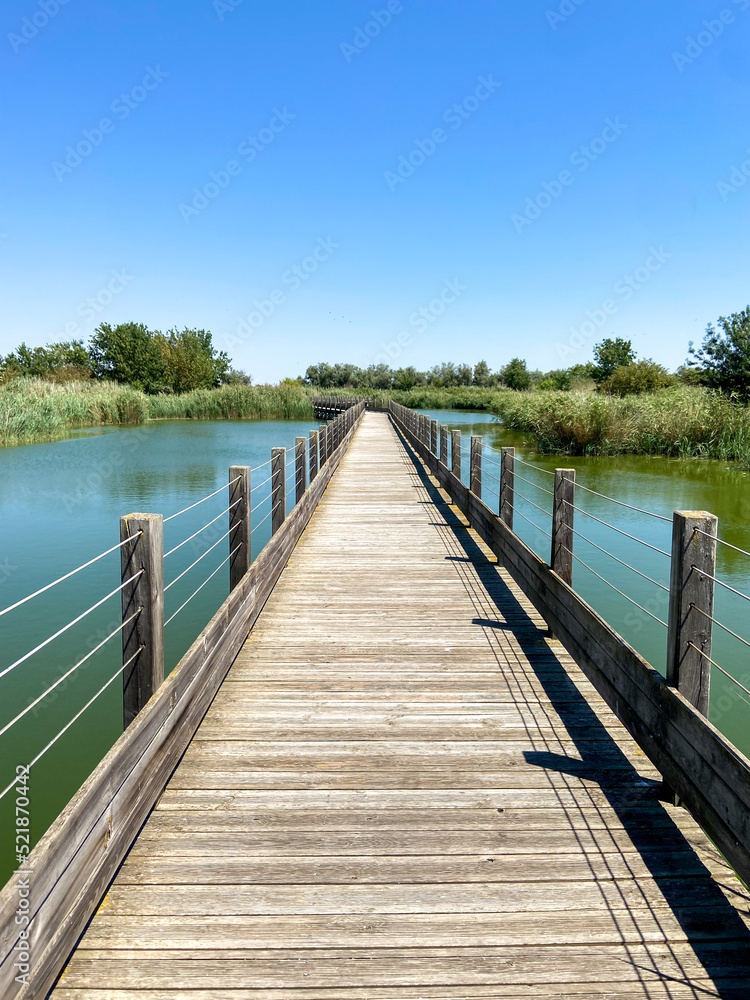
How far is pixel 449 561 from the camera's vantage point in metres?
6.83

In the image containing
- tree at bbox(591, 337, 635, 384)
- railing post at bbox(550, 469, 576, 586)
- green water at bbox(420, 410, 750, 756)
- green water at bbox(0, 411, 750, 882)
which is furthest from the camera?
tree at bbox(591, 337, 635, 384)

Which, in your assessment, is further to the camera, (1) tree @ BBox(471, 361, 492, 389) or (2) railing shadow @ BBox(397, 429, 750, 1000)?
(1) tree @ BBox(471, 361, 492, 389)

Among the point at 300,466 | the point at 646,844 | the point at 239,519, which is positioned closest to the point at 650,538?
the point at 300,466

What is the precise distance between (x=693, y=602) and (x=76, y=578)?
24.5 feet

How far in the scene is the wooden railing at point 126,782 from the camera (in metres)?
1.67

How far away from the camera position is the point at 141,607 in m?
2.87

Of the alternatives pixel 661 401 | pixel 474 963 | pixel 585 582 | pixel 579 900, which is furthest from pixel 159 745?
pixel 661 401

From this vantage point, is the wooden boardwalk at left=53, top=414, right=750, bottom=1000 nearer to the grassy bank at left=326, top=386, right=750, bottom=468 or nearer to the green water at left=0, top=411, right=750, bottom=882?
the green water at left=0, top=411, right=750, bottom=882

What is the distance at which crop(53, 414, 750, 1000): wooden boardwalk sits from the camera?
6.30ft

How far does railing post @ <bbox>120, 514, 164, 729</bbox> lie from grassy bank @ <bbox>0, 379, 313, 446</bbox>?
2417 centimetres

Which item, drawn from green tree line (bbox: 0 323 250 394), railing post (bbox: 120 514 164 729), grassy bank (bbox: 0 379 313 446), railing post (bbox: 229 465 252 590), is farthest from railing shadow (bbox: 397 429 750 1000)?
green tree line (bbox: 0 323 250 394)

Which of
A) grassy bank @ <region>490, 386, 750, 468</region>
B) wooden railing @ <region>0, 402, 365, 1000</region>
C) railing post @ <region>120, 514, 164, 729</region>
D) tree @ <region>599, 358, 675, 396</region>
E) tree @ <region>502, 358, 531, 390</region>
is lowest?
wooden railing @ <region>0, 402, 365, 1000</region>

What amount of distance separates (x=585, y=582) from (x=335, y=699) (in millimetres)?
5425

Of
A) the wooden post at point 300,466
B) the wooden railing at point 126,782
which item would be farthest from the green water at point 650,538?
the wooden post at point 300,466
